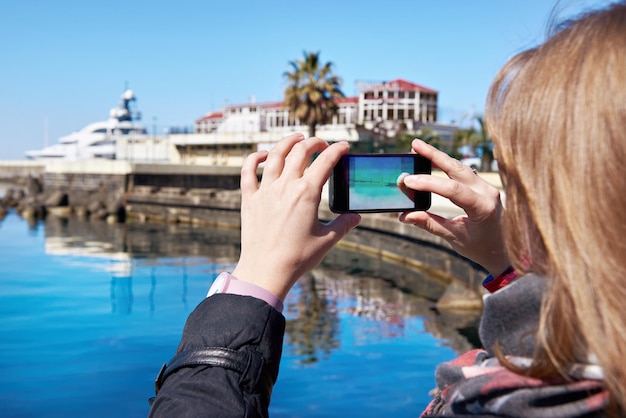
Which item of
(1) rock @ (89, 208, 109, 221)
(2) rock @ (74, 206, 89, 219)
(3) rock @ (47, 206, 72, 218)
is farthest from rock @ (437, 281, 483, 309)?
(3) rock @ (47, 206, 72, 218)

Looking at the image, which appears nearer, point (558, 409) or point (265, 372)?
point (558, 409)

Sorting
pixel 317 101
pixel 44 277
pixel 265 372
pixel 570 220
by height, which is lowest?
pixel 44 277

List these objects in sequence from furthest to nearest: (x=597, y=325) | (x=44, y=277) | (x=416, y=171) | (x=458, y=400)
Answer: (x=44, y=277), (x=416, y=171), (x=458, y=400), (x=597, y=325)

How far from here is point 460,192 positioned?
139 centimetres

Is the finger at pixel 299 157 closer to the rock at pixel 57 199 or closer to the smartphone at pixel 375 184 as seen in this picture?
the smartphone at pixel 375 184

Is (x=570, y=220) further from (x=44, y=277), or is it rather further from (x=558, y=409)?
(x=44, y=277)

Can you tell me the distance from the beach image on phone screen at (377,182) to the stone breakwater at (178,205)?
13.1 meters

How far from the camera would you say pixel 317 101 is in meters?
42.6

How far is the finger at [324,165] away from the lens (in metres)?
1.24

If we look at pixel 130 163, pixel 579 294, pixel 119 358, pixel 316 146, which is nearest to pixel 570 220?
pixel 579 294

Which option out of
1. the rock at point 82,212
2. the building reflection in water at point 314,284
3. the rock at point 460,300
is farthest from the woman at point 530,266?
the rock at point 82,212

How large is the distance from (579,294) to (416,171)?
2.12 feet

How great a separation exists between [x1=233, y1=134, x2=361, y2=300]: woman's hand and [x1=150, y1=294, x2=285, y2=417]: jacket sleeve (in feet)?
0.19

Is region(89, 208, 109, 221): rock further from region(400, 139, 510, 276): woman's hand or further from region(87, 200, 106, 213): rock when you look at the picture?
region(400, 139, 510, 276): woman's hand
